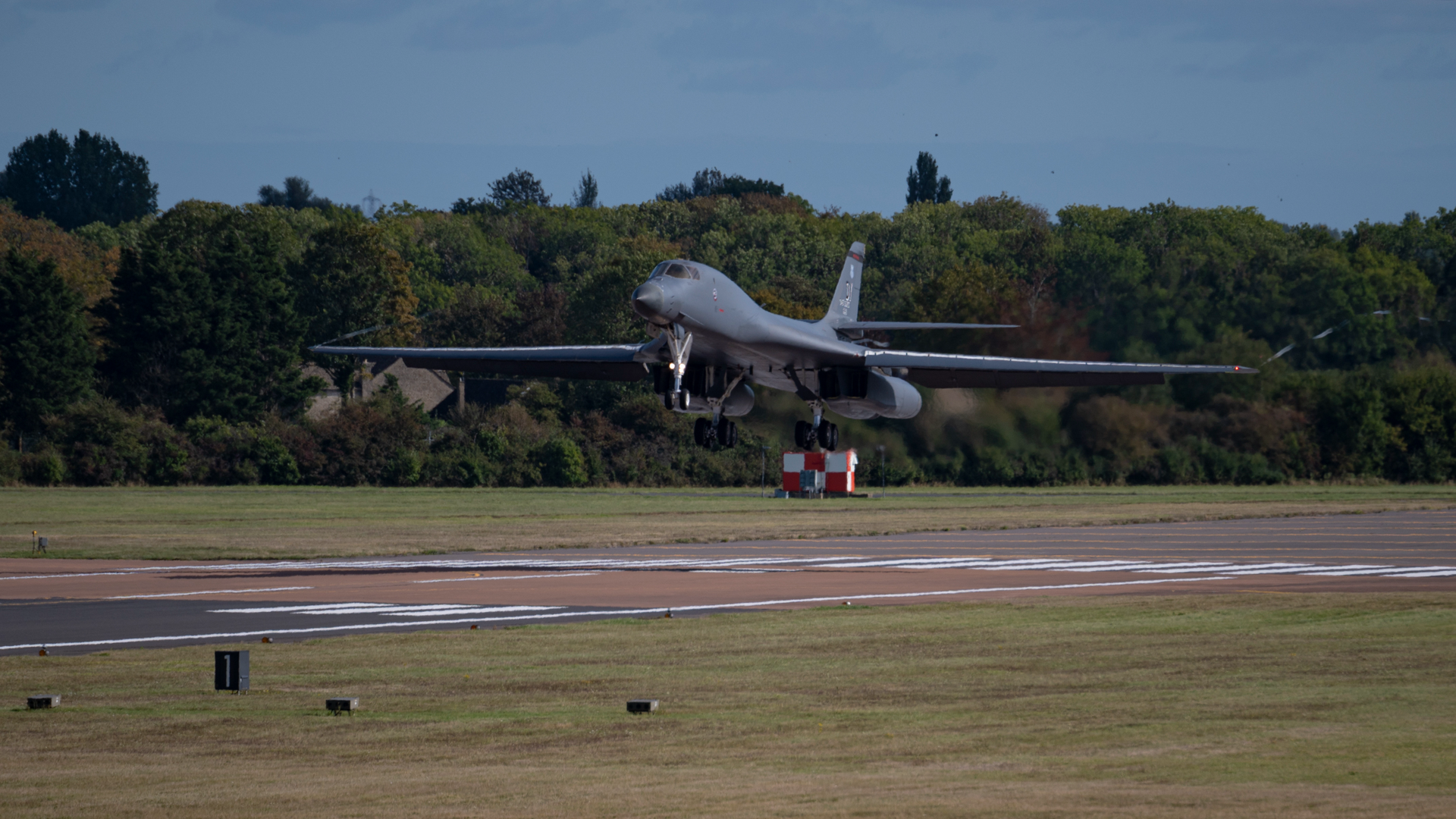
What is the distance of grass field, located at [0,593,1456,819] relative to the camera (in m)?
11.2

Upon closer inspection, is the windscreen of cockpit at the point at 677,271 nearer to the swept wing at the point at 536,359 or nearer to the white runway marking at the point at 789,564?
the swept wing at the point at 536,359

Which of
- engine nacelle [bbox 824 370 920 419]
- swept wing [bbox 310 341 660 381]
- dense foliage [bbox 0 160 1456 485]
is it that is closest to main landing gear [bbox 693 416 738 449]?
swept wing [bbox 310 341 660 381]

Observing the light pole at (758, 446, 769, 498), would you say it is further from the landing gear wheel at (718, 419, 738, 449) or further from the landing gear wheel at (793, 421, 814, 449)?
the landing gear wheel at (718, 419, 738, 449)

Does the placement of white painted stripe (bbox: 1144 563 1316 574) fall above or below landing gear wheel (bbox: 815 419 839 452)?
below

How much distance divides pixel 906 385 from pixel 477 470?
51.2 m

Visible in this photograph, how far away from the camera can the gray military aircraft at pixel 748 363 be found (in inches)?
1294

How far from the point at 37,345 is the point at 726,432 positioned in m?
67.6

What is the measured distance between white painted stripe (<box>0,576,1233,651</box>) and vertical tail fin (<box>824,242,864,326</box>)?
13726 millimetres

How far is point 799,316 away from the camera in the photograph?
352ft

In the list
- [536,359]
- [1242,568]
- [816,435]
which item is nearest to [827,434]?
[816,435]

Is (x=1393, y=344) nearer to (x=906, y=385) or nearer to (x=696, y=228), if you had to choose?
(x=906, y=385)

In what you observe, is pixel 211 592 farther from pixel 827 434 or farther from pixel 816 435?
pixel 827 434

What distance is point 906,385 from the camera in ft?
138

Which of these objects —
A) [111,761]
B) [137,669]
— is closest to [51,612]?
[137,669]
